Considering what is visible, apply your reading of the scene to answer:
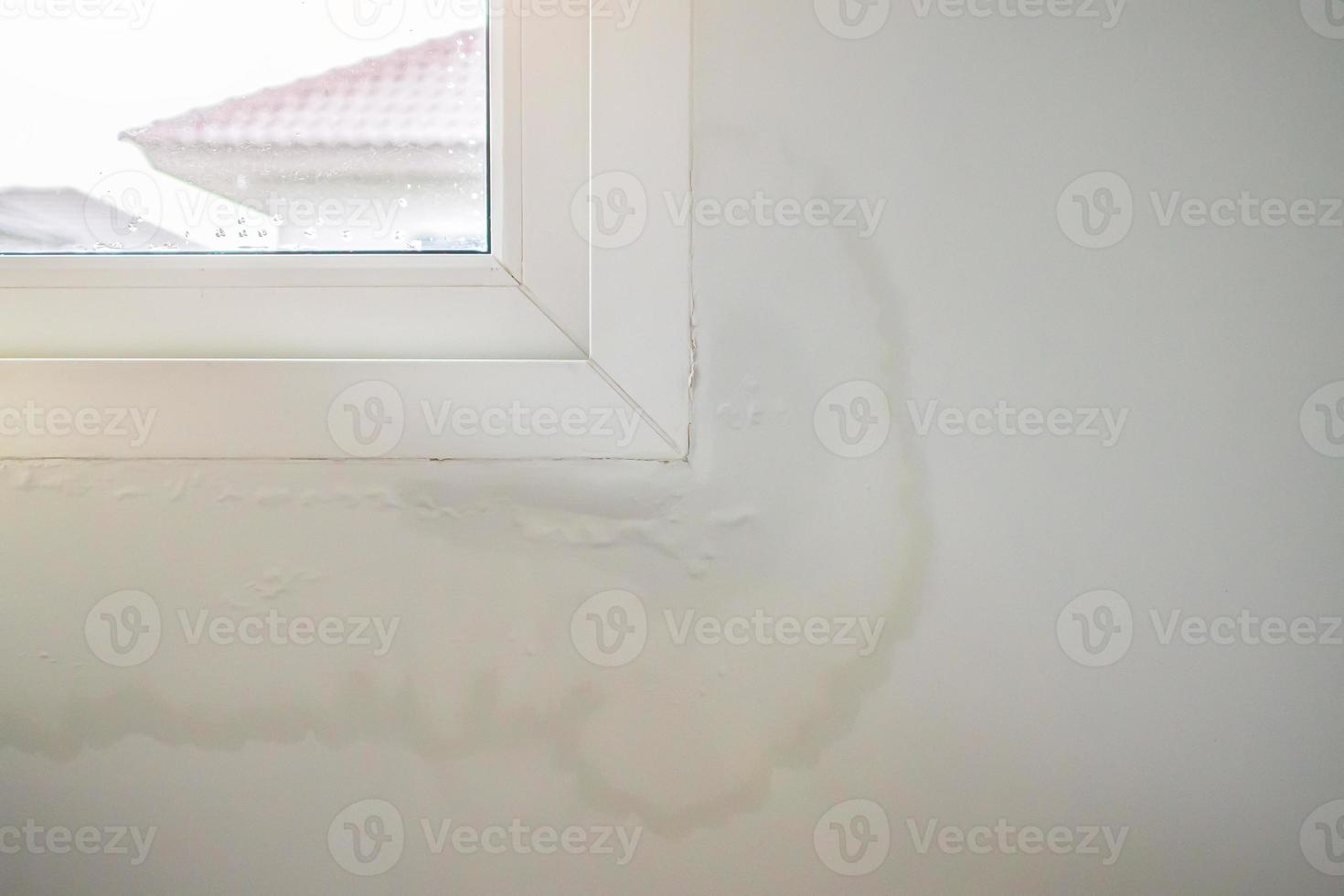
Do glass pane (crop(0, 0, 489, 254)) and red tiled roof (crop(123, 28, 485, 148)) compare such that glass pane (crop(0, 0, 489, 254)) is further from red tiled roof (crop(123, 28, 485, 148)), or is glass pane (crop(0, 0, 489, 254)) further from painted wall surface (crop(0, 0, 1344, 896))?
painted wall surface (crop(0, 0, 1344, 896))

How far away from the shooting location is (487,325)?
75 centimetres

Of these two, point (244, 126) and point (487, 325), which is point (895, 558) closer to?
point (487, 325)

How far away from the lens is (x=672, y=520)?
28.5 inches

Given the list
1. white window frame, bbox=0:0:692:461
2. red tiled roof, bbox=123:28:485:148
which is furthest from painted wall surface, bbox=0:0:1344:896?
red tiled roof, bbox=123:28:485:148

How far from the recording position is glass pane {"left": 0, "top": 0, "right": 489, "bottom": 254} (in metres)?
0.77

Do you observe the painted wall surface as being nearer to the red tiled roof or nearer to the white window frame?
the white window frame

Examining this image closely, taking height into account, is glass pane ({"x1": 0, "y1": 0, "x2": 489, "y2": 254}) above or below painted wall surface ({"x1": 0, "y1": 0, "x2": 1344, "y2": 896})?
above

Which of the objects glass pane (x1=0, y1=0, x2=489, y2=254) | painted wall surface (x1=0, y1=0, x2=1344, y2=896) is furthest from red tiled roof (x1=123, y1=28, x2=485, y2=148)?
painted wall surface (x1=0, y1=0, x2=1344, y2=896)

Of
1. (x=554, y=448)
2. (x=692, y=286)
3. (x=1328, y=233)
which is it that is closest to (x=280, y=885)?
(x=554, y=448)

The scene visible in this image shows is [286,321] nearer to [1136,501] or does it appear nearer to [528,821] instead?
[528,821]

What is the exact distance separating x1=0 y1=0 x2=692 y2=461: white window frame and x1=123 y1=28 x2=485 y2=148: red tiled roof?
39 mm

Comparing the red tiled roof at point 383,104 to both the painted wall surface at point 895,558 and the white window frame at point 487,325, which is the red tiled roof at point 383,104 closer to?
the white window frame at point 487,325

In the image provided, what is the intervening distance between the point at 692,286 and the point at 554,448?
18cm

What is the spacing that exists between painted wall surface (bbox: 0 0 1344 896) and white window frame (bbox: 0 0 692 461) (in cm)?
3
